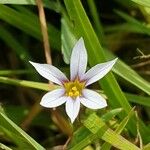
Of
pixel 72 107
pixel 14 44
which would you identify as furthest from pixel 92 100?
pixel 14 44

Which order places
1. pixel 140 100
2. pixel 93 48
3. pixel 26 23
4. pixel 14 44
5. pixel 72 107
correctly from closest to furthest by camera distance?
pixel 72 107
pixel 93 48
pixel 140 100
pixel 26 23
pixel 14 44

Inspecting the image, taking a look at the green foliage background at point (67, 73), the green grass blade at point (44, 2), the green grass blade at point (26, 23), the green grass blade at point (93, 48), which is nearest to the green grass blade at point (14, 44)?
the green foliage background at point (67, 73)

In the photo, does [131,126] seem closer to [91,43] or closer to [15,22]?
[91,43]

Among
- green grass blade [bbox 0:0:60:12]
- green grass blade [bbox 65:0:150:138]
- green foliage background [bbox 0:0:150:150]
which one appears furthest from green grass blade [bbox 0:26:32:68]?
green grass blade [bbox 65:0:150:138]

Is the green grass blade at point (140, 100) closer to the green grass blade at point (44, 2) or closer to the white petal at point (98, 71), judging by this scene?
the white petal at point (98, 71)

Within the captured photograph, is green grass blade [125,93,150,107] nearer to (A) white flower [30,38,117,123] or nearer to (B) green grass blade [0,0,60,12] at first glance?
(A) white flower [30,38,117,123]

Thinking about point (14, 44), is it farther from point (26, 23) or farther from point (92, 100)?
point (92, 100)

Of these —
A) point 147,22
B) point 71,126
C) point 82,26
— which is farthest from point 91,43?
point 147,22
